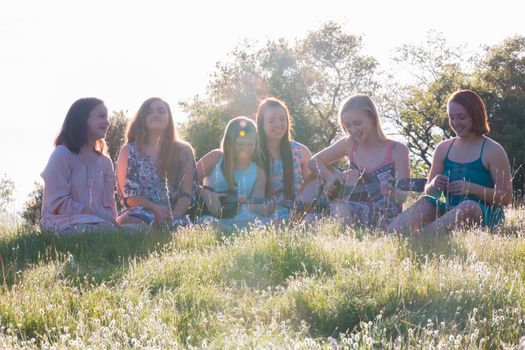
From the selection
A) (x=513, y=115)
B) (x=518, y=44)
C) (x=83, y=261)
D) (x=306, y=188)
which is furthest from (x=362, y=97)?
(x=518, y=44)

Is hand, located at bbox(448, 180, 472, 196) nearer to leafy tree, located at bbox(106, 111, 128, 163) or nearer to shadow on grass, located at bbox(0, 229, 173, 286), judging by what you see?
shadow on grass, located at bbox(0, 229, 173, 286)

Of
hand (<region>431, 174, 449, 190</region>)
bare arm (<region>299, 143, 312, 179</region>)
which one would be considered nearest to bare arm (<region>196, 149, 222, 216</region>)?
bare arm (<region>299, 143, 312, 179</region>)

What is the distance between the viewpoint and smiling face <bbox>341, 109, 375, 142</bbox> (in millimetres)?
8398

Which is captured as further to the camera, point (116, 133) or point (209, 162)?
point (116, 133)

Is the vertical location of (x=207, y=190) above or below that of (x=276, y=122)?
below

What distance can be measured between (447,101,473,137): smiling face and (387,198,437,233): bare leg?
3.08 ft

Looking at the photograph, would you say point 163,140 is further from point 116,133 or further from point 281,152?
point 116,133

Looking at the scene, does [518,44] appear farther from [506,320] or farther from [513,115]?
[506,320]

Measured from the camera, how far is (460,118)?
25.5ft

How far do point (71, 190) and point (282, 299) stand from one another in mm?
4680

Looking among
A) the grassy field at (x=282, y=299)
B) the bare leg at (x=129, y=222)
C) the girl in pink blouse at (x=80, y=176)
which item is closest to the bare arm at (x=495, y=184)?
the grassy field at (x=282, y=299)

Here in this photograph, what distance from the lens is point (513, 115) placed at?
29344 millimetres

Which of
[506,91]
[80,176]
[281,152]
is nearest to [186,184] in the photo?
[80,176]

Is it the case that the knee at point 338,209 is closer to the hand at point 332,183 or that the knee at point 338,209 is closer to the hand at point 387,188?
the hand at point 332,183
